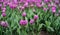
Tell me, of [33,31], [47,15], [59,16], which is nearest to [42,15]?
[47,15]

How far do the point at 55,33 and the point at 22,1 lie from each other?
977 millimetres

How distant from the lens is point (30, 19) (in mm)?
3404

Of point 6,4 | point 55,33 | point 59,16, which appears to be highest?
point 6,4

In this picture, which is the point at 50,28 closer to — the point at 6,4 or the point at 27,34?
the point at 27,34

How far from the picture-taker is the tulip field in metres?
3.03

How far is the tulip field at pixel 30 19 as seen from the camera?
3.03m

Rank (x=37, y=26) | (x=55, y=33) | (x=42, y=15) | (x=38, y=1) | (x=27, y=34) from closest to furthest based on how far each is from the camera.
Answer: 1. (x=27, y=34)
2. (x=37, y=26)
3. (x=55, y=33)
4. (x=42, y=15)
5. (x=38, y=1)

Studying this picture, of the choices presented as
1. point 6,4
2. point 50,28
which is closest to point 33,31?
point 50,28

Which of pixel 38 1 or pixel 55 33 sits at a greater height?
pixel 38 1

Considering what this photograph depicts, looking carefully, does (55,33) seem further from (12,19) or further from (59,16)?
(12,19)

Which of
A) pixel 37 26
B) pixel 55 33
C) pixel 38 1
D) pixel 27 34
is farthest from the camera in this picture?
pixel 38 1

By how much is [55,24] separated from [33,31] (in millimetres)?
469

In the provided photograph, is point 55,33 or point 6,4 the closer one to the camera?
point 55,33

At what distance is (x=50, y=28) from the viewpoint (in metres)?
3.38
